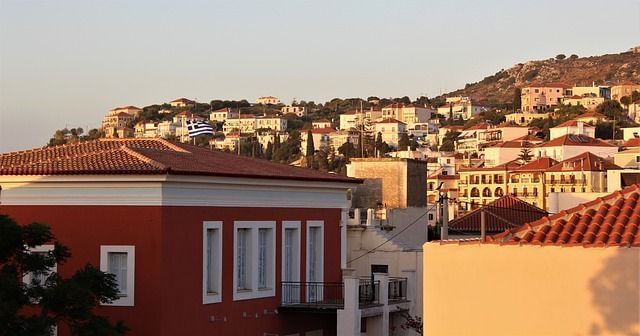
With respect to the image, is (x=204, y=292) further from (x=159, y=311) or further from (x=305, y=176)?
(x=305, y=176)

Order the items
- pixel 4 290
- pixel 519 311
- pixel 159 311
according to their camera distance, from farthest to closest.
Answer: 1. pixel 159 311
2. pixel 4 290
3. pixel 519 311

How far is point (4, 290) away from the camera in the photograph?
77.5 feet

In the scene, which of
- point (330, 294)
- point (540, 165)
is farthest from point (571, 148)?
point (330, 294)

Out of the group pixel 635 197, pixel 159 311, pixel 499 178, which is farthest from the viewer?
pixel 499 178

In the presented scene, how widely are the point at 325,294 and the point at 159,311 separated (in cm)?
758

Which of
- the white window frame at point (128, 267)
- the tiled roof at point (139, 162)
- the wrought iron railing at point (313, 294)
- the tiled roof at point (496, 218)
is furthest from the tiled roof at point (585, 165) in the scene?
the white window frame at point (128, 267)

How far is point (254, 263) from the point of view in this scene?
3155 cm

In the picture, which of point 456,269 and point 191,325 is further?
point 191,325

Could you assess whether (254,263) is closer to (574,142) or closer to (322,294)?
(322,294)

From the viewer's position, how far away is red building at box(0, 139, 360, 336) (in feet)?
92.2

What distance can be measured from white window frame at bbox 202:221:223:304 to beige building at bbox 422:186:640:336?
1197 centimetres

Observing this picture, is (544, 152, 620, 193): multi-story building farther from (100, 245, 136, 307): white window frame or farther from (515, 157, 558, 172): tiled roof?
(100, 245, 136, 307): white window frame

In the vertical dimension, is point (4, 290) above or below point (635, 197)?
below

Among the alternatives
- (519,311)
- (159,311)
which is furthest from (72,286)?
(519,311)
